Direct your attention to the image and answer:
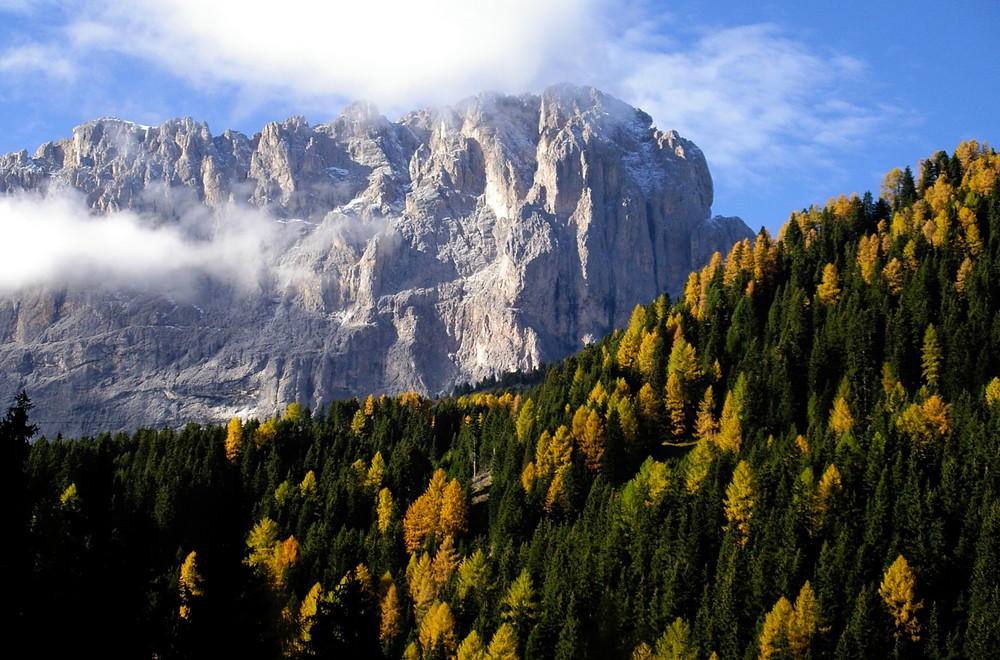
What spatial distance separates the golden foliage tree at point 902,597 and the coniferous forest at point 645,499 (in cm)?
18

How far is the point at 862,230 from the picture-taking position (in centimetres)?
13088

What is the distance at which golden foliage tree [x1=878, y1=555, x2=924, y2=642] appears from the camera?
2611 inches

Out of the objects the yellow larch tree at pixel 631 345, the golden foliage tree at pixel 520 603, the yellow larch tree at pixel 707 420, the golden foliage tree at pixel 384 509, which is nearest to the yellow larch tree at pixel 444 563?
the golden foliage tree at pixel 520 603

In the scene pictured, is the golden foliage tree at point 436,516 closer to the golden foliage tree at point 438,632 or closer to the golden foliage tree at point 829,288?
the golden foliage tree at point 438,632

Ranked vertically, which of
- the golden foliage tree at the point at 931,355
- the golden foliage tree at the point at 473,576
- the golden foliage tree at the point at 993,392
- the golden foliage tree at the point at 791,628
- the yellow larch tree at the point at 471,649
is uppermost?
the golden foliage tree at the point at 931,355

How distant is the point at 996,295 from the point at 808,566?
1846 inches

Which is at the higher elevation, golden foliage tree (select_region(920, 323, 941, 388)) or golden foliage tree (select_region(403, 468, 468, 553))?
golden foliage tree (select_region(920, 323, 941, 388))

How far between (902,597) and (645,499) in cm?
2419

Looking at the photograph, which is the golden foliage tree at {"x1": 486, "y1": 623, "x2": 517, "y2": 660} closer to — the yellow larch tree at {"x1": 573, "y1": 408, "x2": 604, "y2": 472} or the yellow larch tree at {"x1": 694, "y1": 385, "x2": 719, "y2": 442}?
the yellow larch tree at {"x1": 573, "y1": 408, "x2": 604, "y2": 472}

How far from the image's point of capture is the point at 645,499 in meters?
85.8

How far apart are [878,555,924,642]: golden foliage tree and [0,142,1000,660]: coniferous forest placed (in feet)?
0.58

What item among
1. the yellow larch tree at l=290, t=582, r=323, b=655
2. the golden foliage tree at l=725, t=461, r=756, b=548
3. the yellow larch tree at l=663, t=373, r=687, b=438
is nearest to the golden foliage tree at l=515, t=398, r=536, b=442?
the yellow larch tree at l=663, t=373, r=687, b=438

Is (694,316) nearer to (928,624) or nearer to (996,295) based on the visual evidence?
(996,295)

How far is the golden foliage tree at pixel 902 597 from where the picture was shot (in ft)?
218
